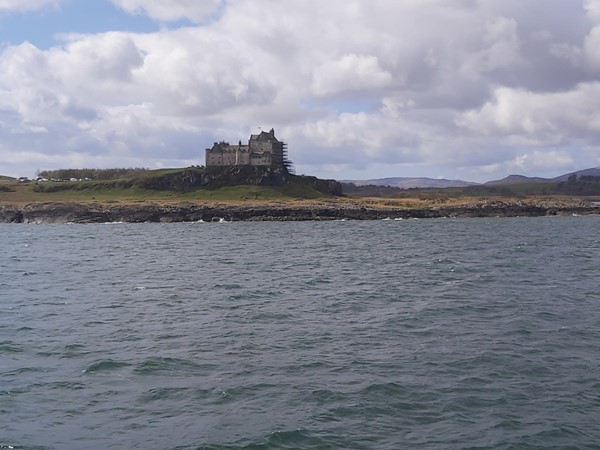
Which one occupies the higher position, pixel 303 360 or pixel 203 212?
pixel 203 212

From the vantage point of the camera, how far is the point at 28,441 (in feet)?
59.3

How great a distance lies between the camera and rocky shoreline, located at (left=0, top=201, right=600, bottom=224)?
571ft

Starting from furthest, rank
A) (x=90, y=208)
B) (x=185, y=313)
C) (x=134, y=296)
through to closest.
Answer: (x=90, y=208) < (x=134, y=296) < (x=185, y=313)

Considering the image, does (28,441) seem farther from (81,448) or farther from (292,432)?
(292,432)

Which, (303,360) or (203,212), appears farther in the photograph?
(203,212)

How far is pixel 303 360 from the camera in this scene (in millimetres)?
26047

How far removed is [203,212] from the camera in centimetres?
17662

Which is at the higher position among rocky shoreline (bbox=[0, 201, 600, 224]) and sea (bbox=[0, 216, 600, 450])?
rocky shoreline (bbox=[0, 201, 600, 224])

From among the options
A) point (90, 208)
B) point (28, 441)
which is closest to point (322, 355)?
point (28, 441)

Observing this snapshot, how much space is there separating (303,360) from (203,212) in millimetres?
153362

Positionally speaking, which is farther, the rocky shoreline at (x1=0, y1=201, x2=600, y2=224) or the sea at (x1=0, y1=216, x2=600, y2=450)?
the rocky shoreline at (x1=0, y1=201, x2=600, y2=224)

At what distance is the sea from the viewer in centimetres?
1883

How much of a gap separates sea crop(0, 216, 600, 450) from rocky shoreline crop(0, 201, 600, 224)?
396 feet

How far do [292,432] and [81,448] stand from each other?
19.8ft
